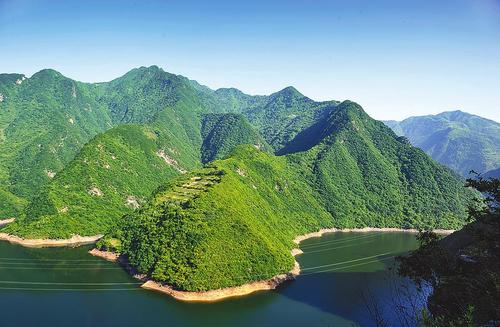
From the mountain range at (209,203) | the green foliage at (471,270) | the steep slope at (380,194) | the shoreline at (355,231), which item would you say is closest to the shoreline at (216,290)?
the mountain range at (209,203)

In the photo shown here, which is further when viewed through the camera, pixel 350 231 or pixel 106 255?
pixel 350 231

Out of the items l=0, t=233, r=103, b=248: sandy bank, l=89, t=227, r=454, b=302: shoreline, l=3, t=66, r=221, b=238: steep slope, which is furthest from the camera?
l=3, t=66, r=221, b=238: steep slope

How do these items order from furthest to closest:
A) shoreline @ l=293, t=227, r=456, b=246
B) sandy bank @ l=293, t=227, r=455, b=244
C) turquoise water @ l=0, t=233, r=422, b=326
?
shoreline @ l=293, t=227, r=456, b=246 < sandy bank @ l=293, t=227, r=455, b=244 < turquoise water @ l=0, t=233, r=422, b=326

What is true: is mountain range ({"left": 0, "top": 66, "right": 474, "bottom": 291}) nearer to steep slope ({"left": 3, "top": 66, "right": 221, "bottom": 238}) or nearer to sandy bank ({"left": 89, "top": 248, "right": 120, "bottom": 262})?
steep slope ({"left": 3, "top": 66, "right": 221, "bottom": 238})

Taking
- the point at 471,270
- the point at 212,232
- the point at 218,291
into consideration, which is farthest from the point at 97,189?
the point at 471,270

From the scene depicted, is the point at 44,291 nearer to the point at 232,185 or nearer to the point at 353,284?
the point at 232,185

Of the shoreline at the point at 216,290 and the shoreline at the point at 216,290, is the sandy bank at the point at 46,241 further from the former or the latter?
the shoreline at the point at 216,290

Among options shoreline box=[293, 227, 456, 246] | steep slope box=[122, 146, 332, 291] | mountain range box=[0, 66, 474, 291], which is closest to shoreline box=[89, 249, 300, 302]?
steep slope box=[122, 146, 332, 291]

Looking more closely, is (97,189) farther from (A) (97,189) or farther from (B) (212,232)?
(B) (212,232)
